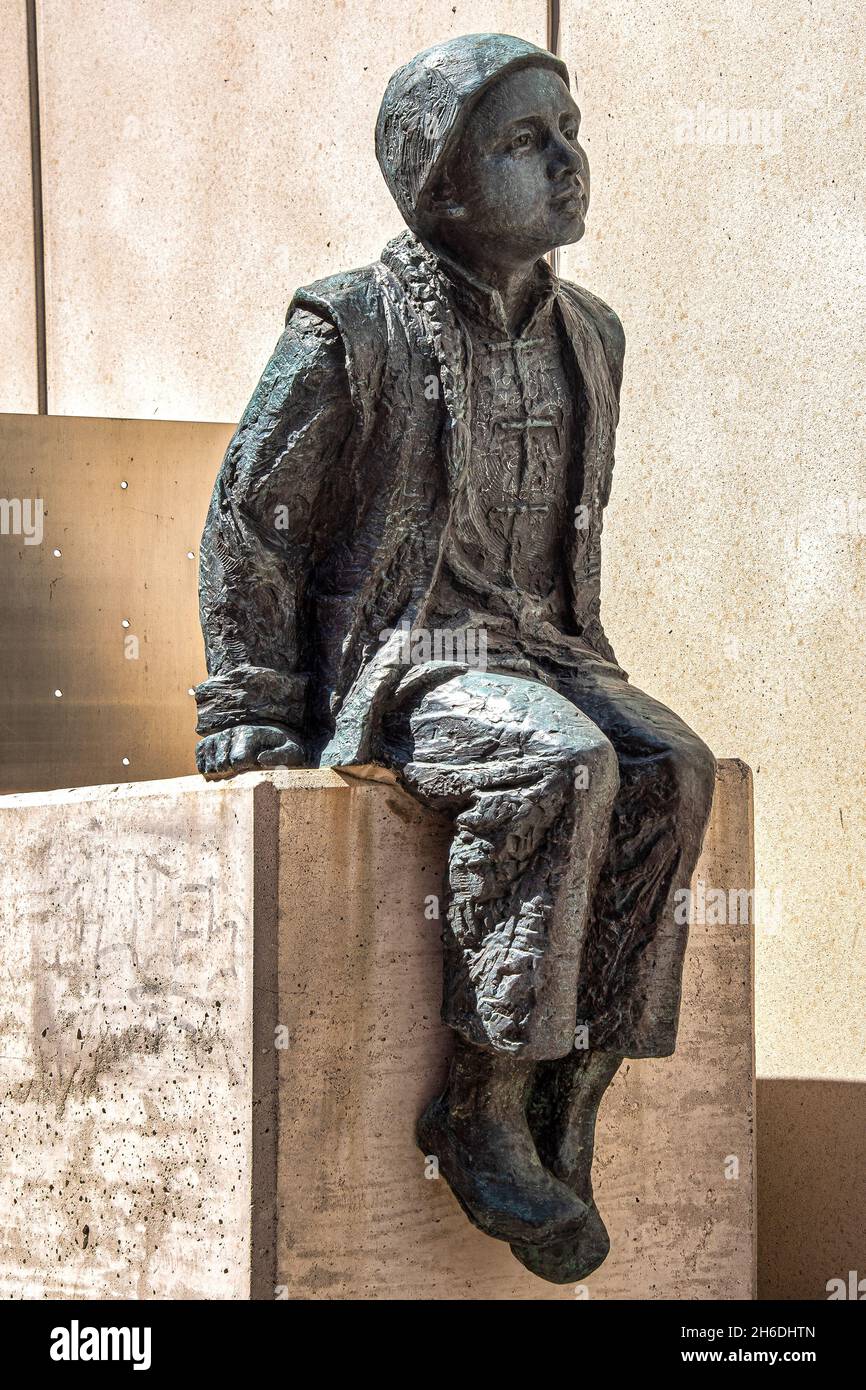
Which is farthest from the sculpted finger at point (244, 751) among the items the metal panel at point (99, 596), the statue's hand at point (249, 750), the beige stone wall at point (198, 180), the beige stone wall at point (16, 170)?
the beige stone wall at point (16, 170)

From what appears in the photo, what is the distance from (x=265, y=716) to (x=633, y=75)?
236 centimetres

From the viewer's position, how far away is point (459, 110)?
339 centimetres

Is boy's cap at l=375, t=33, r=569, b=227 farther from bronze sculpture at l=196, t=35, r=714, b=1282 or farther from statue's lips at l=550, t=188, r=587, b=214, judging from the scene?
statue's lips at l=550, t=188, r=587, b=214

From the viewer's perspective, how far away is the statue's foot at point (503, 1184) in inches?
128

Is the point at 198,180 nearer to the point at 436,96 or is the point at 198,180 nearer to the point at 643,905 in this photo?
the point at 436,96

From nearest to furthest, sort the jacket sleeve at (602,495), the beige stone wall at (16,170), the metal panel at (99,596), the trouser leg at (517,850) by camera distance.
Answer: the trouser leg at (517,850), the jacket sleeve at (602,495), the metal panel at (99,596), the beige stone wall at (16,170)

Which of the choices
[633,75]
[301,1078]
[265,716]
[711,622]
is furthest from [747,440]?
[301,1078]

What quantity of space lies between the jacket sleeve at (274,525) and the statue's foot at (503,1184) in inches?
29.0

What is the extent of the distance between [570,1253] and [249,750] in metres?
0.98

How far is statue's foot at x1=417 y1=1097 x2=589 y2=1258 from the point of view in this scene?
3246 millimetres

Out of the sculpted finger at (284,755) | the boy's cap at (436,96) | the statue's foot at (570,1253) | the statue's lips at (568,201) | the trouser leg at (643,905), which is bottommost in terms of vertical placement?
the statue's foot at (570,1253)

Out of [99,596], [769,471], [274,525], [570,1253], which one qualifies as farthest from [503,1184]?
[99,596]

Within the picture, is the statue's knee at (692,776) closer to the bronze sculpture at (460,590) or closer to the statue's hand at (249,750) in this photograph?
the bronze sculpture at (460,590)

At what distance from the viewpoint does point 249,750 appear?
337cm
